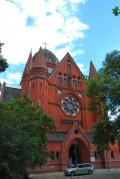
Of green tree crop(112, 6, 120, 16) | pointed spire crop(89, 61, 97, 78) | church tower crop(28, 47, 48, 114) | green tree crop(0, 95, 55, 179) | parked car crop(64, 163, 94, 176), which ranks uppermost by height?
pointed spire crop(89, 61, 97, 78)

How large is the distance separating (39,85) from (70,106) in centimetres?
761

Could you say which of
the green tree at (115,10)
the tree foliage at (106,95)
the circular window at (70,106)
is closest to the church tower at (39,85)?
the circular window at (70,106)

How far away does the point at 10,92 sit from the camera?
4122cm

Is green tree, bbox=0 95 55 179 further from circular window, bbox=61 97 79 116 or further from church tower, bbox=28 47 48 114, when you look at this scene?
circular window, bbox=61 97 79 116

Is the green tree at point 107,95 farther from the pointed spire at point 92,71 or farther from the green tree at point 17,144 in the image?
the pointed spire at point 92,71

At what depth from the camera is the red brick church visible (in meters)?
26.1

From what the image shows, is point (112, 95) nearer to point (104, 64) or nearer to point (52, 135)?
point (104, 64)

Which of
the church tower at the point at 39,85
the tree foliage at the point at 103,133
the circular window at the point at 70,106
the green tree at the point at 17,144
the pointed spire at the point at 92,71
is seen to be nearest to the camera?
the green tree at the point at 17,144

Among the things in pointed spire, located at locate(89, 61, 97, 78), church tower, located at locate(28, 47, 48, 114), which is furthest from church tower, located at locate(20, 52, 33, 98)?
pointed spire, located at locate(89, 61, 97, 78)

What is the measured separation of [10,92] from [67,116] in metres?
17.4

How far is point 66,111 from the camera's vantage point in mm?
32000

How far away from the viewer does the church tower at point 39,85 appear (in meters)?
29.3

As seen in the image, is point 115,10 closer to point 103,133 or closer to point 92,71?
point 103,133

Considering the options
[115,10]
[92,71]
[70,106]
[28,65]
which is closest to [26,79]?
[28,65]
